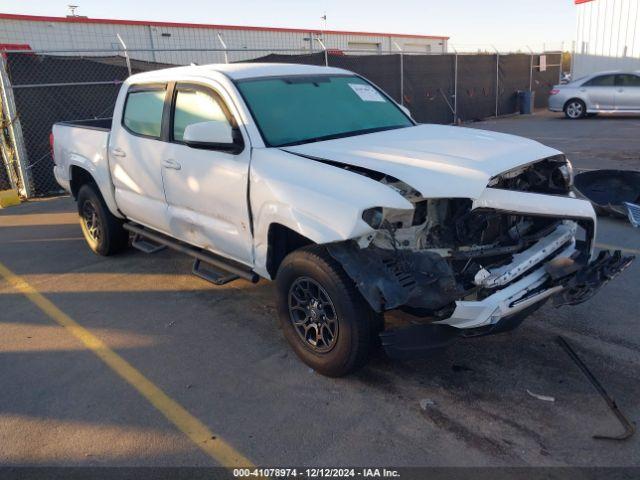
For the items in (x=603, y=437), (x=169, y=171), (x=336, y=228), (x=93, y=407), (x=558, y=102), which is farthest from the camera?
(x=558, y=102)

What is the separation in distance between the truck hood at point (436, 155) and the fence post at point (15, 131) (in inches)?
307

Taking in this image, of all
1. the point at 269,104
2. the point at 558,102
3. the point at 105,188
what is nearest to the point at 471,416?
the point at 269,104

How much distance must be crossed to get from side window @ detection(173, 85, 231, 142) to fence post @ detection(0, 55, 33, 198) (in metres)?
6.37

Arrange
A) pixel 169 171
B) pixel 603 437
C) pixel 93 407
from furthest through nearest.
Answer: pixel 169 171 < pixel 93 407 < pixel 603 437

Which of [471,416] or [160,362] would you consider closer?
[471,416]

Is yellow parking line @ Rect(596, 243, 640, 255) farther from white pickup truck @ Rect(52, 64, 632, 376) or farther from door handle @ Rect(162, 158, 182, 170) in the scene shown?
door handle @ Rect(162, 158, 182, 170)

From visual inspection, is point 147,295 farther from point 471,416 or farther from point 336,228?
point 471,416

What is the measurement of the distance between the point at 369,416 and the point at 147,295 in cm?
288

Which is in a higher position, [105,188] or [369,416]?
[105,188]

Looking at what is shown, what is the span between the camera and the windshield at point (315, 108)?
427cm

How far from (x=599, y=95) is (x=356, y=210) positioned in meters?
18.2

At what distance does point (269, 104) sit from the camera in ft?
14.4

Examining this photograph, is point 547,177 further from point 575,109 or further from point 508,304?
point 575,109

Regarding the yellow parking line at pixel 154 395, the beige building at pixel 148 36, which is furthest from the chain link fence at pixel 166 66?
the yellow parking line at pixel 154 395
